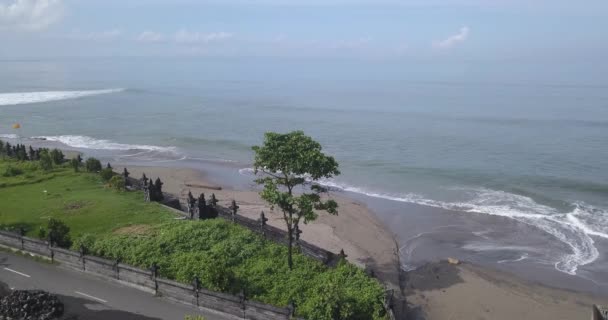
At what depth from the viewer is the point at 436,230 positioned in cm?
3422

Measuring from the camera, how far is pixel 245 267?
21828 millimetres

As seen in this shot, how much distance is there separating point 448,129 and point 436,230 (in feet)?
134

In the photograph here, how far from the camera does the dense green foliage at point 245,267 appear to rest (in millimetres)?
18359

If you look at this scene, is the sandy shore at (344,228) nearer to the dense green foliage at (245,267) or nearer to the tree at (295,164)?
the dense green foliage at (245,267)

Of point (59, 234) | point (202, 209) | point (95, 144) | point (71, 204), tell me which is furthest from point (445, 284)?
point (95, 144)

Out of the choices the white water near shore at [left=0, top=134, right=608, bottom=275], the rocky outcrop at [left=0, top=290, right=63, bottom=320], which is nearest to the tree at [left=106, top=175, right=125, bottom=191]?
the white water near shore at [left=0, top=134, right=608, bottom=275]

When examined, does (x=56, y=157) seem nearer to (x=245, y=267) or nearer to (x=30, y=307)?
(x=245, y=267)

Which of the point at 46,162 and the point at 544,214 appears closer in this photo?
the point at 544,214

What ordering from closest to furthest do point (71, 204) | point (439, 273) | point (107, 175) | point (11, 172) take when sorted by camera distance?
1. point (439, 273)
2. point (71, 204)
3. point (107, 175)
4. point (11, 172)

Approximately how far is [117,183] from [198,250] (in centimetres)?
1308

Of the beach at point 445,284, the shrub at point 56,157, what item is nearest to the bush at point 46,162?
the shrub at point 56,157

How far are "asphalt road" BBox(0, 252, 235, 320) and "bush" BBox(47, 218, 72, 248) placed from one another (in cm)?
125

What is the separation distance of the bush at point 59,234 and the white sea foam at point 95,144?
37680 millimetres

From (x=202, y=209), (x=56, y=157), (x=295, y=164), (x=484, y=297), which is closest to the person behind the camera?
(x=295, y=164)
